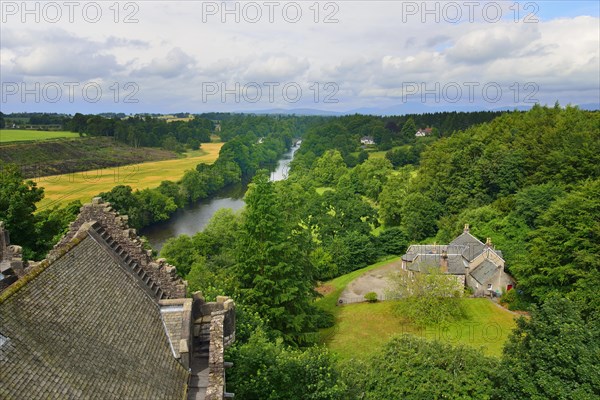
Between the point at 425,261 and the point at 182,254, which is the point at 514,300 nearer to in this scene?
the point at 425,261

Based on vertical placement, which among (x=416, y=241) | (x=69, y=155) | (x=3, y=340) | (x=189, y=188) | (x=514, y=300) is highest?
(x=69, y=155)

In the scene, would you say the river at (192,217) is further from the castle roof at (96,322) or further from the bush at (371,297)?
the castle roof at (96,322)

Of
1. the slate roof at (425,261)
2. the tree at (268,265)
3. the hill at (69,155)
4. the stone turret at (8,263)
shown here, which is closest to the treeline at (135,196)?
the stone turret at (8,263)

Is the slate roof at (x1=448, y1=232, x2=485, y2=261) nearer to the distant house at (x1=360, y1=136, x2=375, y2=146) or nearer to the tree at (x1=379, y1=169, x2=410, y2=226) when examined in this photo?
the tree at (x1=379, y1=169, x2=410, y2=226)

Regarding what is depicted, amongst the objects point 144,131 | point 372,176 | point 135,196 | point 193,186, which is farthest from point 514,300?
point 144,131

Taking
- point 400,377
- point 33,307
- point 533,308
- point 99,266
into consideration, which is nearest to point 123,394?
point 33,307

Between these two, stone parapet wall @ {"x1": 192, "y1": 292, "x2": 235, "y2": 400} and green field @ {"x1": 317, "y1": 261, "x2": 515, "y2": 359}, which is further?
green field @ {"x1": 317, "y1": 261, "x2": 515, "y2": 359}

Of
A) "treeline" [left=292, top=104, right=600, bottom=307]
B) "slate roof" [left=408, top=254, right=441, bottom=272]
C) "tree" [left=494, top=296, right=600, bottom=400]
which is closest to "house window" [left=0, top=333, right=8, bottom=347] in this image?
"tree" [left=494, top=296, right=600, bottom=400]
